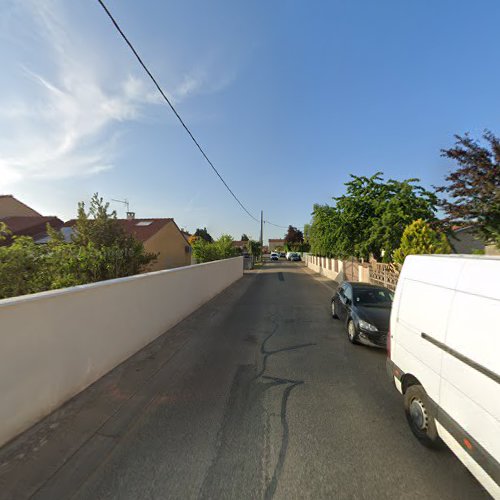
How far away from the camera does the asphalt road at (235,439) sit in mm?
2344

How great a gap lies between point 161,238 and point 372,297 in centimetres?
2108

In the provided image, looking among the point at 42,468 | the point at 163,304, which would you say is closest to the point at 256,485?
the point at 42,468

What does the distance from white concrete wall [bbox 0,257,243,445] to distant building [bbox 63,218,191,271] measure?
1709cm

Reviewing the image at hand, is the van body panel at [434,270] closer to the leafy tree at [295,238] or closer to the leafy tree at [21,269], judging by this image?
the leafy tree at [21,269]

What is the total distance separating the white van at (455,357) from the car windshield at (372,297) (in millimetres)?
3571

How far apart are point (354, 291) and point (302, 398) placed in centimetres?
420

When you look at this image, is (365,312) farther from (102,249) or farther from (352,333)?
(102,249)

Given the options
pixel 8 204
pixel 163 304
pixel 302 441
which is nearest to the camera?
pixel 302 441

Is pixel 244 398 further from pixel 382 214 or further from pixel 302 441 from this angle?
pixel 382 214

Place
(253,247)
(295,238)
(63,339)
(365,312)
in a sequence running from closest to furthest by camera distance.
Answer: (63,339)
(365,312)
(253,247)
(295,238)

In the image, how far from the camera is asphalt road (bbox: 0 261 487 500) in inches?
92.3

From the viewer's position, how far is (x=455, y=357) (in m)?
2.27

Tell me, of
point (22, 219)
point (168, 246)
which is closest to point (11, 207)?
point (22, 219)

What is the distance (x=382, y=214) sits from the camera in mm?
16031
